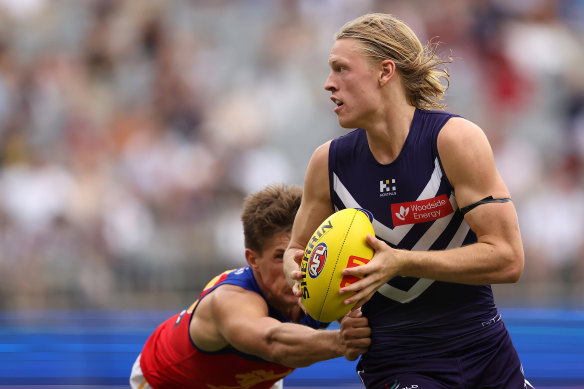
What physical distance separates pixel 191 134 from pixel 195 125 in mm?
154

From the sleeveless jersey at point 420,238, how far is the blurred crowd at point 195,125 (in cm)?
633

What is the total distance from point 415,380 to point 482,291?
1.85ft

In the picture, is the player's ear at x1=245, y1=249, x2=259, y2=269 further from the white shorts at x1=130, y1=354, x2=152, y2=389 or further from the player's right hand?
the white shorts at x1=130, y1=354, x2=152, y2=389

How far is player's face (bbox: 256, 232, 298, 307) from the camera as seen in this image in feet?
17.6

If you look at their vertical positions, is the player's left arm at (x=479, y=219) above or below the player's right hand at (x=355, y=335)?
above

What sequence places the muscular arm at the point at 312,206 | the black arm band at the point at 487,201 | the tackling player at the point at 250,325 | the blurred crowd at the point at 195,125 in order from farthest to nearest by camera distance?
Answer: 1. the blurred crowd at the point at 195,125
2. the tackling player at the point at 250,325
3. the muscular arm at the point at 312,206
4. the black arm band at the point at 487,201

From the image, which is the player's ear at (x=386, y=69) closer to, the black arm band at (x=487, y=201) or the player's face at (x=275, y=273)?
the black arm band at (x=487, y=201)

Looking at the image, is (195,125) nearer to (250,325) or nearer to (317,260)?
(250,325)

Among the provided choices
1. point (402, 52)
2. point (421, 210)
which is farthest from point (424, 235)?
point (402, 52)

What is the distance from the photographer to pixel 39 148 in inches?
476

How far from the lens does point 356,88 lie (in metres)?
4.49

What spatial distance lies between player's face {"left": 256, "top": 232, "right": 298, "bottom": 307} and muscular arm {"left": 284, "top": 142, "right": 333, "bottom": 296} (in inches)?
20.0

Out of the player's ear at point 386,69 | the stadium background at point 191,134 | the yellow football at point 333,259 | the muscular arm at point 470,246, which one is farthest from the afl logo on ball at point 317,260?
the stadium background at point 191,134

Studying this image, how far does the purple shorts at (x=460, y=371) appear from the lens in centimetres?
436
